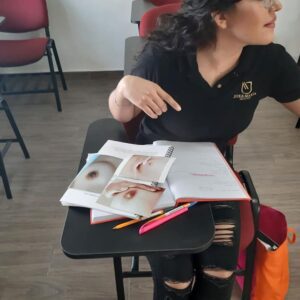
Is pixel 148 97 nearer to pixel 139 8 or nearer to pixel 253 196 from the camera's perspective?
pixel 253 196

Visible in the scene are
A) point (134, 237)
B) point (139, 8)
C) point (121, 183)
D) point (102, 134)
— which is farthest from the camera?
point (139, 8)

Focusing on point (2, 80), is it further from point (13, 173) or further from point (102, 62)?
point (13, 173)

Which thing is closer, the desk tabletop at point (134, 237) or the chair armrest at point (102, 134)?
the desk tabletop at point (134, 237)

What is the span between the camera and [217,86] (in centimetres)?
108

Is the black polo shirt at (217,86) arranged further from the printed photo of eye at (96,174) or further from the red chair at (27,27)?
the red chair at (27,27)

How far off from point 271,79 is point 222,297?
2.32 feet

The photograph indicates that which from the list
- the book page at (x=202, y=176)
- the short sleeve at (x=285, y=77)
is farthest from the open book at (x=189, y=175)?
the short sleeve at (x=285, y=77)

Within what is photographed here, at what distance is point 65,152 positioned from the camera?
233cm

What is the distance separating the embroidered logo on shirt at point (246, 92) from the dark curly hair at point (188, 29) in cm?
17

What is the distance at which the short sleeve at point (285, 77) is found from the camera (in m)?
1.10

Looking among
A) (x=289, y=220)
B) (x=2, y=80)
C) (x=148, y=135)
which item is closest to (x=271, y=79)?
(x=148, y=135)

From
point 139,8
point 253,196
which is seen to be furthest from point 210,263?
point 139,8

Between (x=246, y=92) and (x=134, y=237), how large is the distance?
592mm

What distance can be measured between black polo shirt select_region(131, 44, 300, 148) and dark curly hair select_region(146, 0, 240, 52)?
3cm
